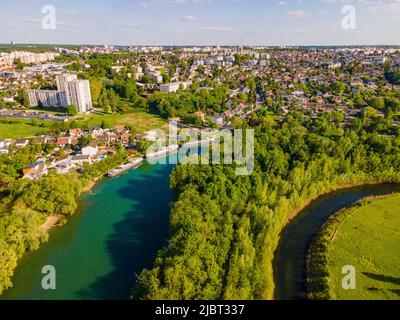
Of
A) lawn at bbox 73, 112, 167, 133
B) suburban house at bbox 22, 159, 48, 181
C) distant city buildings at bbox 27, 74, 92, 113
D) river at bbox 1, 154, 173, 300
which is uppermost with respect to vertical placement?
distant city buildings at bbox 27, 74, 92, 113

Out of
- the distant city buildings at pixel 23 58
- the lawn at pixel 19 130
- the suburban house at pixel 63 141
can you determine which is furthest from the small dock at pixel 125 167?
the distant city buildings at pixel 23 58

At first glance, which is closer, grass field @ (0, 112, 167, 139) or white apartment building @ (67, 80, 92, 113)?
grass field @ (0, 112, 167, 139)

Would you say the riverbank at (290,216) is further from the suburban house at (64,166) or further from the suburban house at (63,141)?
the suburban house at (63,141)

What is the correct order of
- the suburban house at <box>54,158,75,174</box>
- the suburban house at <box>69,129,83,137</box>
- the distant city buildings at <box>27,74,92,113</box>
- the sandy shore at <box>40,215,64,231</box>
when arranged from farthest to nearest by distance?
the distant city buildings at <box>27,74,92,113</box>, the suburban house at <box>69,129,83,137</box>, the suburban house at <box>54,158,75,174</box>, the sandy shore at <box>40,215,64,231</box>

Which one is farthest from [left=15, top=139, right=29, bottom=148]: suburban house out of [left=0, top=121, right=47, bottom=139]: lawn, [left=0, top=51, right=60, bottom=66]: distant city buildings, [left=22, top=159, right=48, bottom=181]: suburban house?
[left=0, top=51, right=60, bottom=66]: distant city buildings

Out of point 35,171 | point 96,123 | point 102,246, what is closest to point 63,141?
point 35,171

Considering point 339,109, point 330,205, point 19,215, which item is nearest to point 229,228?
point 330,205

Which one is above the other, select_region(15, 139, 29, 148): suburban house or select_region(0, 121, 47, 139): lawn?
select_region(0, 121, 47, 139): lawn

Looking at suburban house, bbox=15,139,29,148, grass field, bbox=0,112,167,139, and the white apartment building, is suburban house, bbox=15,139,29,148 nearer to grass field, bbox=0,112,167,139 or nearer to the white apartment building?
grass field, bbox=0,112,167,139
